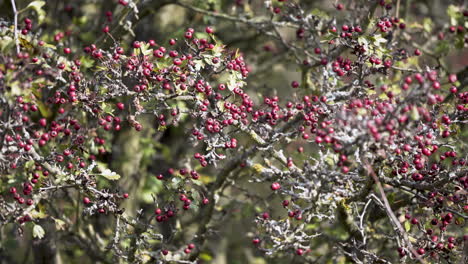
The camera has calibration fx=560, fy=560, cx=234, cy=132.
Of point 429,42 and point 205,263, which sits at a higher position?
point 429,42

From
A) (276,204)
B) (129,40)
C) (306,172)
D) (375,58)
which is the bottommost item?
(276,204)

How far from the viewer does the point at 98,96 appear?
480 cm

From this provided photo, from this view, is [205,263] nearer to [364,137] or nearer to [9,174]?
[9,174]

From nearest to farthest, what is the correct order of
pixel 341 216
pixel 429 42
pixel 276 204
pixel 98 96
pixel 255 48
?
pixel 98 96 < pixel 341 216 < pixel 429 42 < pixel 255 48 < pixel 276 204

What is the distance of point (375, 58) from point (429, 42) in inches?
121

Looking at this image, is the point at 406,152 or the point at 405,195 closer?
the point at 406,152

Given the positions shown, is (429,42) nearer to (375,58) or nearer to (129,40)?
(375,58)

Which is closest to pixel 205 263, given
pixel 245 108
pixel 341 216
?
pixel 341 216

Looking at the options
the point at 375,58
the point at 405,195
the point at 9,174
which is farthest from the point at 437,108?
the point at 9,174

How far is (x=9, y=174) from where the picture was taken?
19.2 feet

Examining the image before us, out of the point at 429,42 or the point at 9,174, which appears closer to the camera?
the point at 9,174

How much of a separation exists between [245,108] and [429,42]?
3837 mm

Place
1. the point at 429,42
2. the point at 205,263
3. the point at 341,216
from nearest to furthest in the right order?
the point at 341,216, the point at 429,42, the point at 205,263

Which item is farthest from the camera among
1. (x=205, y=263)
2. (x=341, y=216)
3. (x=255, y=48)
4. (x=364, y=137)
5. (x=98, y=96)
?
(x=205, y=263)
